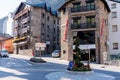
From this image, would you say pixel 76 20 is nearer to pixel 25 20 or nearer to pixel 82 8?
pixel 82 8

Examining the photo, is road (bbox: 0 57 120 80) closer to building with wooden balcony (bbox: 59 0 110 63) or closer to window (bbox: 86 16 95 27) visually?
building with wooden balcony (bbox: 59 0 110 63)

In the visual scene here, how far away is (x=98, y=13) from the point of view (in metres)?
41.3

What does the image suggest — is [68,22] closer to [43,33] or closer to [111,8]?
[111,8]

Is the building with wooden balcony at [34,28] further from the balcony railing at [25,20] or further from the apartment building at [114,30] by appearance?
the apartment building at [114,30]

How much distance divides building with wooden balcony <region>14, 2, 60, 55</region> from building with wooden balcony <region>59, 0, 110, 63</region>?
51.1 ft

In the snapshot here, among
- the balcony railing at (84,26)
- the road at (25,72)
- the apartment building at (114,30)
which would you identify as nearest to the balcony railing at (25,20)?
the balcony railing at (84,26)

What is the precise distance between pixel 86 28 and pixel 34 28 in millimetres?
20234

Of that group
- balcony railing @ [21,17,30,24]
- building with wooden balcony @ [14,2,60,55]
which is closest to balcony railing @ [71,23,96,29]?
building with wooden balcony @ [14,2,60,55]

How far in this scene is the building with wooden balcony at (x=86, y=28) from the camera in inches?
1622

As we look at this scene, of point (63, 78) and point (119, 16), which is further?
point (119, 16)

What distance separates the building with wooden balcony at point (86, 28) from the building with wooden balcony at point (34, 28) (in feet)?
51.1

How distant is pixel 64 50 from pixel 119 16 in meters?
14.2

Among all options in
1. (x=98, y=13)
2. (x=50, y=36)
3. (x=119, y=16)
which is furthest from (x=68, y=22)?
(x=50, y=36)

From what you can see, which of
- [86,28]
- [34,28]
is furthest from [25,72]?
[34,28]
